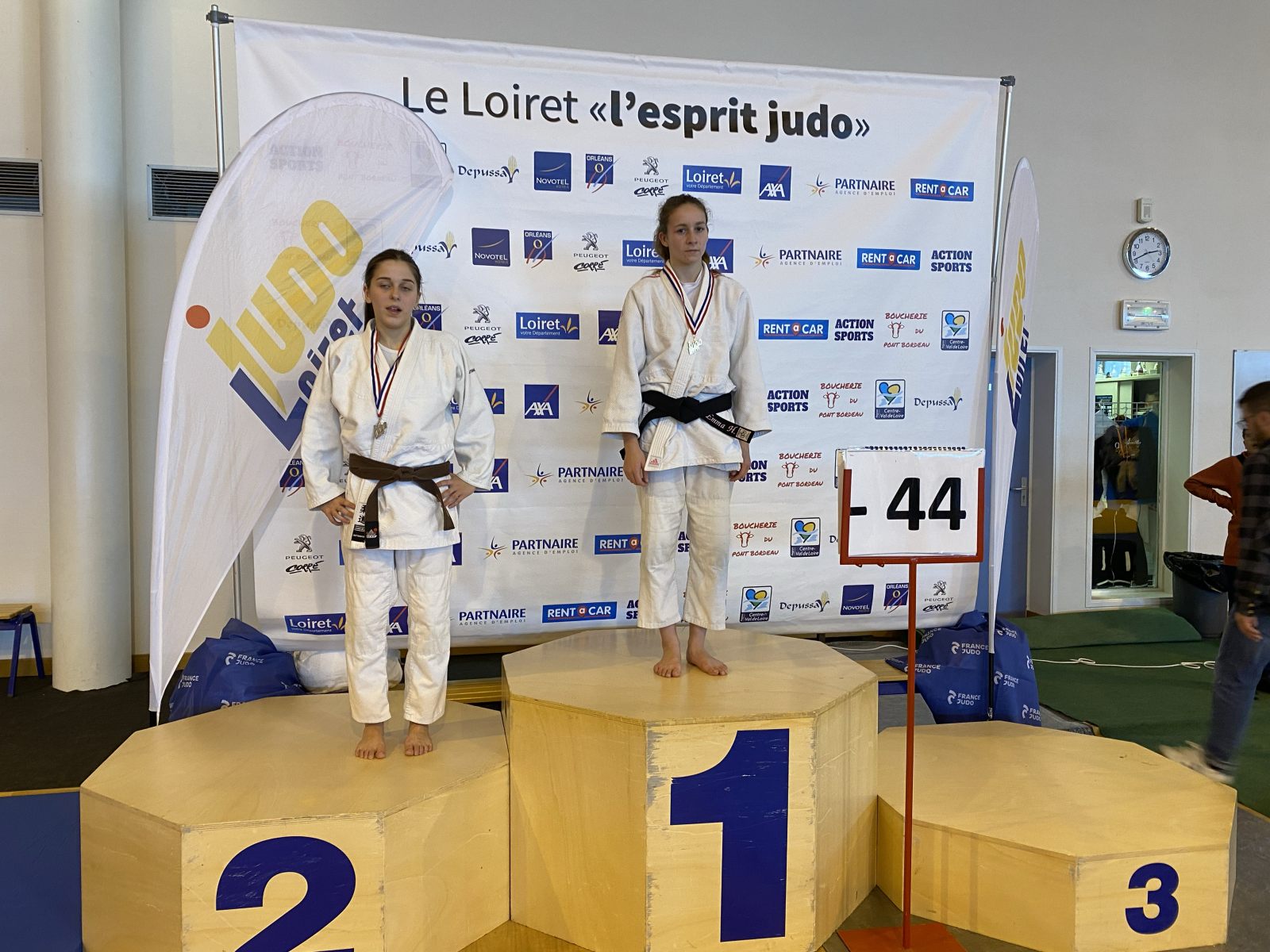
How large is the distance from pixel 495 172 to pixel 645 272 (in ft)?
2.49

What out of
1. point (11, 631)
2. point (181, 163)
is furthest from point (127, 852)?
point (181, 163)

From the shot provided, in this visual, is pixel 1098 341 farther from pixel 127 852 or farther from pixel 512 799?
pixel 127 852

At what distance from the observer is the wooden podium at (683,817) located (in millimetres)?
1985

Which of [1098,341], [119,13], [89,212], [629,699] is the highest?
[119,13]

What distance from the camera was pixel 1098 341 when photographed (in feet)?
17.2

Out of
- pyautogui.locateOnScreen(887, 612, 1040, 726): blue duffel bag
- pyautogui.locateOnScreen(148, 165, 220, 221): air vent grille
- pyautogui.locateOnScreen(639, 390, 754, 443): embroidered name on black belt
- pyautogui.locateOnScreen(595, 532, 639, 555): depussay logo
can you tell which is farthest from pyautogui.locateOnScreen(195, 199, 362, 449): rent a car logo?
pyautogui.locateOnScreen(887, 612, 1040, 726): blue duffel bag

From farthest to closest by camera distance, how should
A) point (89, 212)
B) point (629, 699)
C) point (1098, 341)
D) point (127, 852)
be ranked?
1. point (1098, 341)
2. point (89, 212)
3. point (629, 699)
4. point (127, 852)

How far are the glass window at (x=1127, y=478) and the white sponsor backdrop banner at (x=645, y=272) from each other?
2278mm

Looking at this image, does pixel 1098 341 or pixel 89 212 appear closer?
pixel 89 212

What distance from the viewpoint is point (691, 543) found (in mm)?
2611

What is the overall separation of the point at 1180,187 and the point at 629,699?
17.9 ft

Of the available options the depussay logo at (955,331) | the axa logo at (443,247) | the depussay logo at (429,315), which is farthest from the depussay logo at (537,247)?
the depussay logo at (955,331)

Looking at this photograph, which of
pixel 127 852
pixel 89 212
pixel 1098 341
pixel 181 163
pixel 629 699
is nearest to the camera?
pixel 127 852

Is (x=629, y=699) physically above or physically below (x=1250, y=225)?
below
